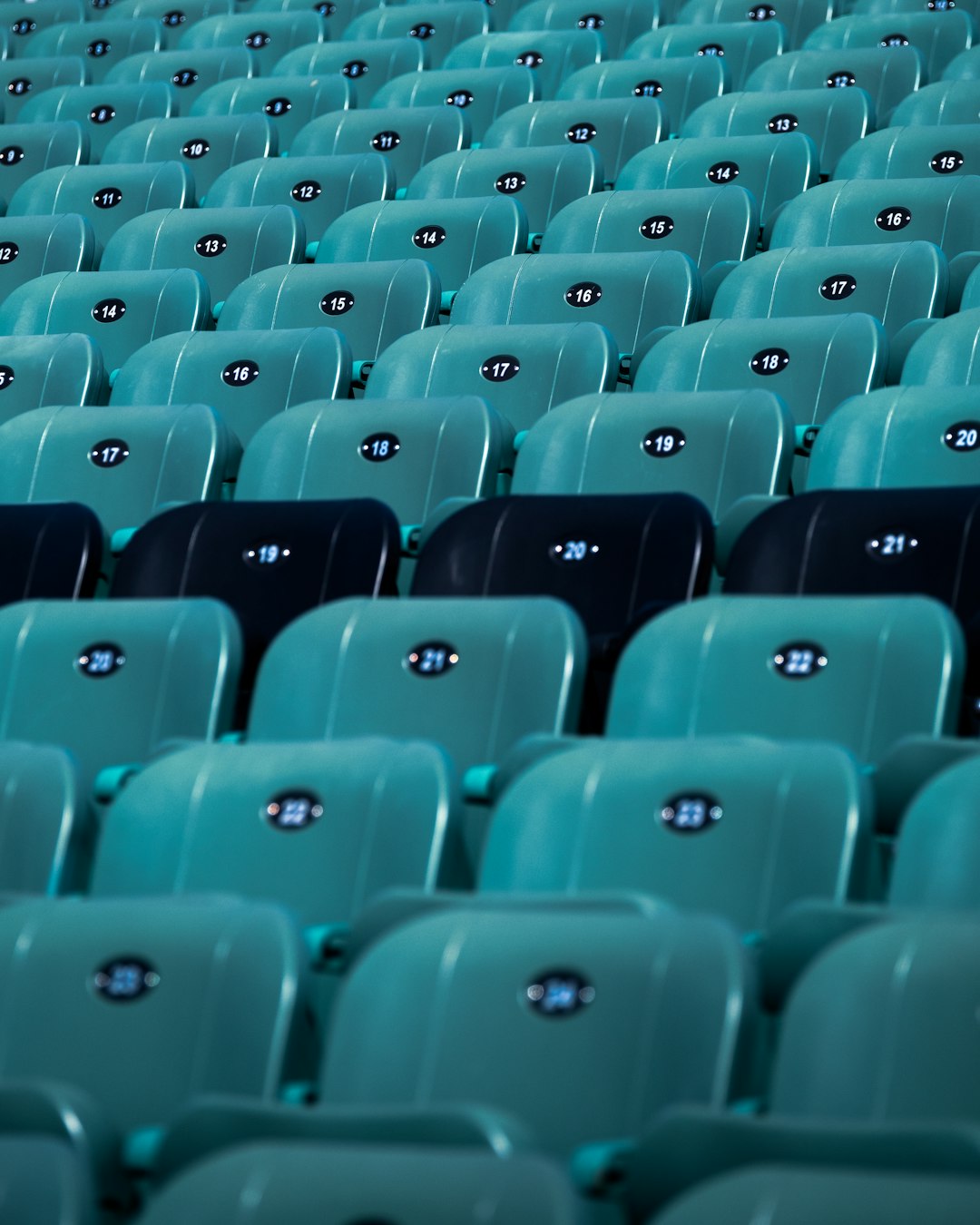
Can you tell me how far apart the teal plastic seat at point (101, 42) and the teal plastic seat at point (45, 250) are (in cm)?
68

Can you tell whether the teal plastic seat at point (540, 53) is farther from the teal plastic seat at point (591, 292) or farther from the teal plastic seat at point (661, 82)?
the teal plastic seat at point (591, 292)

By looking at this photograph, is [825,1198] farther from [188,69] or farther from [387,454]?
[188,69]

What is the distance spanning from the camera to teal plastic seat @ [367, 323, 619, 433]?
1359 mm

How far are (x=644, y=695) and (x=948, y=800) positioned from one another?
0.75 feet

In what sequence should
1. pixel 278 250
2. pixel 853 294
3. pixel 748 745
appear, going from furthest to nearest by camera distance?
pixel 278 250 < pixel 853 294 < pixel 748 745

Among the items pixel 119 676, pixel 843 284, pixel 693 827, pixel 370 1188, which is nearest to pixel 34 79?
pixel 843 284

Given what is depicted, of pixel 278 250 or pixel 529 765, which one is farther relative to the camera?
pixel 278 250

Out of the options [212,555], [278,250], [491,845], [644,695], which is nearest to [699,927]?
[491,845]

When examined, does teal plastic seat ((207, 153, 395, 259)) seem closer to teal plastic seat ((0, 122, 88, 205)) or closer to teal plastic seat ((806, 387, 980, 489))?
teal plastic seat ((0, 122, 88, 205))

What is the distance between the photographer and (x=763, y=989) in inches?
28.1

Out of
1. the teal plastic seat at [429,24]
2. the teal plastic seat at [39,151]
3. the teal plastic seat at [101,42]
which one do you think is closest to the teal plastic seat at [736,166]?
the teal plastic seat at [429,24]

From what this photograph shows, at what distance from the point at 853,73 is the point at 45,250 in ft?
2.72

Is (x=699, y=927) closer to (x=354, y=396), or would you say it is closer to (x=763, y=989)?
Answer: (x=763, y=989)

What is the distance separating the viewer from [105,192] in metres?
1.91
